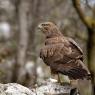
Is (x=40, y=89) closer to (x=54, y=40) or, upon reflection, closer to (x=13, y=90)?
(x=13, y=90)

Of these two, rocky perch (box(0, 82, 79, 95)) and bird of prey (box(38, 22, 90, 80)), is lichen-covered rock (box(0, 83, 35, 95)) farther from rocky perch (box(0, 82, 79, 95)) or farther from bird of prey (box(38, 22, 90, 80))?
bird of prey (box(38, 22, 90, 80))

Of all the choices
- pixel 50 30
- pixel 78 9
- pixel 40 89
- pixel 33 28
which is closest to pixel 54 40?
pixel 50 30

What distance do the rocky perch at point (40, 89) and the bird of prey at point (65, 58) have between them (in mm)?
265

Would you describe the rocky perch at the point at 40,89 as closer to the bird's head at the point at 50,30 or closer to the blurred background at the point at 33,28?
the bird's head at the point at 50,30

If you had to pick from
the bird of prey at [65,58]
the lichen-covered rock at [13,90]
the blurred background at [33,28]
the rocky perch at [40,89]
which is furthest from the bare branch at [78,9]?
the lichen-covered rock at [13,90]

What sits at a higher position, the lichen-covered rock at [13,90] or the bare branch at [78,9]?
the bare branch at [78,9]

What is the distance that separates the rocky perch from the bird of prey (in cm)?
27

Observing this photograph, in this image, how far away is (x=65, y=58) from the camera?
12.3 metres

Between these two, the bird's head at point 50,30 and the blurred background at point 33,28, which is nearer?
the bird's head at point 50,30

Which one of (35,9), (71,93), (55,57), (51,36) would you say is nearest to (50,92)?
(71,93)

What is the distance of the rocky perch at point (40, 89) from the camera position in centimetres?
1074

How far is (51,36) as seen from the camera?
44.8 feet

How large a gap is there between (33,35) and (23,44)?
38.6 inches

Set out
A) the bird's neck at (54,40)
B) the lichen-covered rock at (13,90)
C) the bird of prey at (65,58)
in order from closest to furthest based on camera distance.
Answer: the lichen-covered rock at (13,90), the bird of prey at (65,58), the bird's neck at (54,40)
